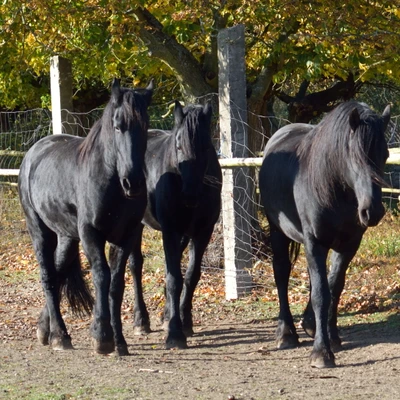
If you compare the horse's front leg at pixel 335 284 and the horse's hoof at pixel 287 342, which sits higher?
the horse's front leg at pixel 335 284

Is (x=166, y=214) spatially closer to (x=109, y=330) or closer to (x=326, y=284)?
(x=109, y=330)

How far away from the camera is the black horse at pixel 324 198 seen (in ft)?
18.0

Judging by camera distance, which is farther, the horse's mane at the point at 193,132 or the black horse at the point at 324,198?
the horse's mane at the point at 193,132

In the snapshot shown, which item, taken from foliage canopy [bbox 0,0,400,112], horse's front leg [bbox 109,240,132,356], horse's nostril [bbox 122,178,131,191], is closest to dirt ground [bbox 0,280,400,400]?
horse's front leg [bbox 109,240,132,356]

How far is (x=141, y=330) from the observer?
784cm

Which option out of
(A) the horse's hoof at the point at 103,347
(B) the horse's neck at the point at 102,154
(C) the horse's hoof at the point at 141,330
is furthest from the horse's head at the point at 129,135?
(C) the horse's hoof at the point at 141,330

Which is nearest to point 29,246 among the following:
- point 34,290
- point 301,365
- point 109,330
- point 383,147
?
point 34,290

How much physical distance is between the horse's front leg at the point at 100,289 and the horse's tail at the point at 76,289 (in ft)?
3.30

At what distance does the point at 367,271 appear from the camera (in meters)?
9.80

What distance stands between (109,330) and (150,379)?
100cm

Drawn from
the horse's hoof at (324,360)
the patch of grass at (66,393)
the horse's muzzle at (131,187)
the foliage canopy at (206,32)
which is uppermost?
the foliage canopy at (206,32)

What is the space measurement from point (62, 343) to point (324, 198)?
270 centimetres

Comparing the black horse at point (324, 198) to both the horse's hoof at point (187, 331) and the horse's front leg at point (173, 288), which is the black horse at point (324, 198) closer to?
the horse's front leg at point (173, 288)

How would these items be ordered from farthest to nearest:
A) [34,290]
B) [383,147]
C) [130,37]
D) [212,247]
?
[130,37] < [34,290] < [212,247] < [383,147]
